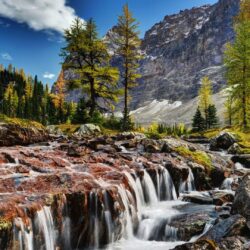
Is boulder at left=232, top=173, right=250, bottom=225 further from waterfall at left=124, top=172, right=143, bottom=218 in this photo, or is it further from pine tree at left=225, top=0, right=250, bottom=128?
pine tree at left=225, top=0, right=250, bottom=128

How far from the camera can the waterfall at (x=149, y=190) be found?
16428 millimetres

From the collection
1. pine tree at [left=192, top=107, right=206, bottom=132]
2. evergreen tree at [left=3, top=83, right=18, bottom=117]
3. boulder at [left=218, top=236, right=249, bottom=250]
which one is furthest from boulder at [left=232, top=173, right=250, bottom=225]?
evergreen tree at [left=3, top=83, right=18, bottom=117]

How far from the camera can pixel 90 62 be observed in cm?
3975

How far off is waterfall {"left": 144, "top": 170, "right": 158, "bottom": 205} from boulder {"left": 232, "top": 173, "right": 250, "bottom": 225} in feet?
15.3

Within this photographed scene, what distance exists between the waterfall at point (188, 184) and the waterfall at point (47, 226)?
9.57 metres

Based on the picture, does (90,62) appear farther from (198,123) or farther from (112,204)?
(198,123)

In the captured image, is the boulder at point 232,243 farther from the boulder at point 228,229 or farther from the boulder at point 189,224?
the boulder at point 189,224

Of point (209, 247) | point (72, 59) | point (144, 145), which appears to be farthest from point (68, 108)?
point (209, 247)

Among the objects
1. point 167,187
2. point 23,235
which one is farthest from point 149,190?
point 23,235

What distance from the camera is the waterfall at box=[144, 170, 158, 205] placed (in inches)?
647

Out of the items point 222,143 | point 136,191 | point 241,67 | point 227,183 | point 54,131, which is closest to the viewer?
point 136,191

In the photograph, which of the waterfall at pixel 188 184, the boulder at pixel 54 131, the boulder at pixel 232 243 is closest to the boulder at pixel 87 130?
the boulder at pixel 54 131

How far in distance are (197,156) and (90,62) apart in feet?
68.9

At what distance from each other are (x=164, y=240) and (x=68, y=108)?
106m
